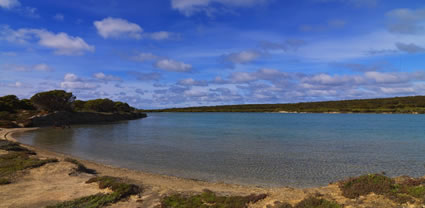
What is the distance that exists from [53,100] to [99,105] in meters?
30.2

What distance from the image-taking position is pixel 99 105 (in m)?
109

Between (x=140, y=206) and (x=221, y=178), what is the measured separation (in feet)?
23.9

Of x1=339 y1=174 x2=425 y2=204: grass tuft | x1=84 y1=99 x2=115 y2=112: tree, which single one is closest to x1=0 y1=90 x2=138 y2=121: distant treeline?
x1=84 y1=99 x2=115 y2=112: tree

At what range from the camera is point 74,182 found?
13250 millimetres

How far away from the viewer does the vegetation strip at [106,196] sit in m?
9.73

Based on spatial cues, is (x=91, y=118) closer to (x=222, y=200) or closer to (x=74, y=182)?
(x=74, y=182)

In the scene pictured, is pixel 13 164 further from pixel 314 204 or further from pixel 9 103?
pixel 9 103

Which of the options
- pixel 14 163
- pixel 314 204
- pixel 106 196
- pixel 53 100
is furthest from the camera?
pixel 53 100

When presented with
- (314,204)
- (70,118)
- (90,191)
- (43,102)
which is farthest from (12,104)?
(314,204)

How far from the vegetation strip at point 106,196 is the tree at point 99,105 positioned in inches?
4113

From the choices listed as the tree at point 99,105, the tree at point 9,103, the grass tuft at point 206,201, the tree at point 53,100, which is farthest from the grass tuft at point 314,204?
the tree at point 99,105

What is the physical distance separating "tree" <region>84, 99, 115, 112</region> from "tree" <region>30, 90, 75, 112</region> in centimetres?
2333

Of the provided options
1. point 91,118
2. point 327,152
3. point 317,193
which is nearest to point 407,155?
point 327,152

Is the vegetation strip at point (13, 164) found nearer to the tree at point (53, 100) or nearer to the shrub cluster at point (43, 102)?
the shrub cluster at point (43, 102)
